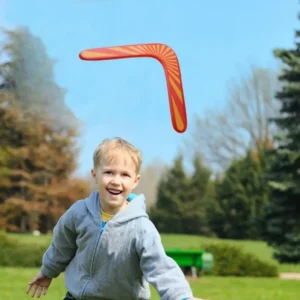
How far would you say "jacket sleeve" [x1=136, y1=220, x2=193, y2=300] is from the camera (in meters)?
2.69

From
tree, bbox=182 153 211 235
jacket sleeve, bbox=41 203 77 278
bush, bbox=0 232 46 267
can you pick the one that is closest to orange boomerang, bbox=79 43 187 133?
jacket sleeve, bbox=41 203 77 278

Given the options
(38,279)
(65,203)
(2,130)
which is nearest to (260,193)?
(65,203)

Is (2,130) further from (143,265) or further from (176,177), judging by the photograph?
(143,265)

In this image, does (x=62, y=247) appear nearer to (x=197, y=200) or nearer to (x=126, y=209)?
(x=126, y=209)

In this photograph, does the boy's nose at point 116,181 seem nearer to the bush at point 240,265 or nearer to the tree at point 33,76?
the tree at point 33,76

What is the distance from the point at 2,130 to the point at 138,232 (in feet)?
92.2

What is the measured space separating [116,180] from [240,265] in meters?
13.2

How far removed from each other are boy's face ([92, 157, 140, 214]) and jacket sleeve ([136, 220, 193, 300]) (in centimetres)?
19

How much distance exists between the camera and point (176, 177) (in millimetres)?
40875

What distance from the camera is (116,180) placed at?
2.93 metres

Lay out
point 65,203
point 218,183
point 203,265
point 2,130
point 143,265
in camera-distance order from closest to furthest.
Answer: point 143,265 → point 203,265 → point 2,130 → point 65,203 → point 218,183

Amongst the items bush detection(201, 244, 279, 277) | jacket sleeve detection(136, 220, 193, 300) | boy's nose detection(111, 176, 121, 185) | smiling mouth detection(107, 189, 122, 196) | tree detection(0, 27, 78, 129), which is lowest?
bush detection(201, 244, 279, 277)

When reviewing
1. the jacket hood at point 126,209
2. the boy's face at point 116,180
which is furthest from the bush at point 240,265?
the boy's face at point 116,180

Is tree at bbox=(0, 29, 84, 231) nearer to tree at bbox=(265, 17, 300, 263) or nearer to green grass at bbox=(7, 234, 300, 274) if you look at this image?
green grass at bbox=(7, 234, 300, 274)
